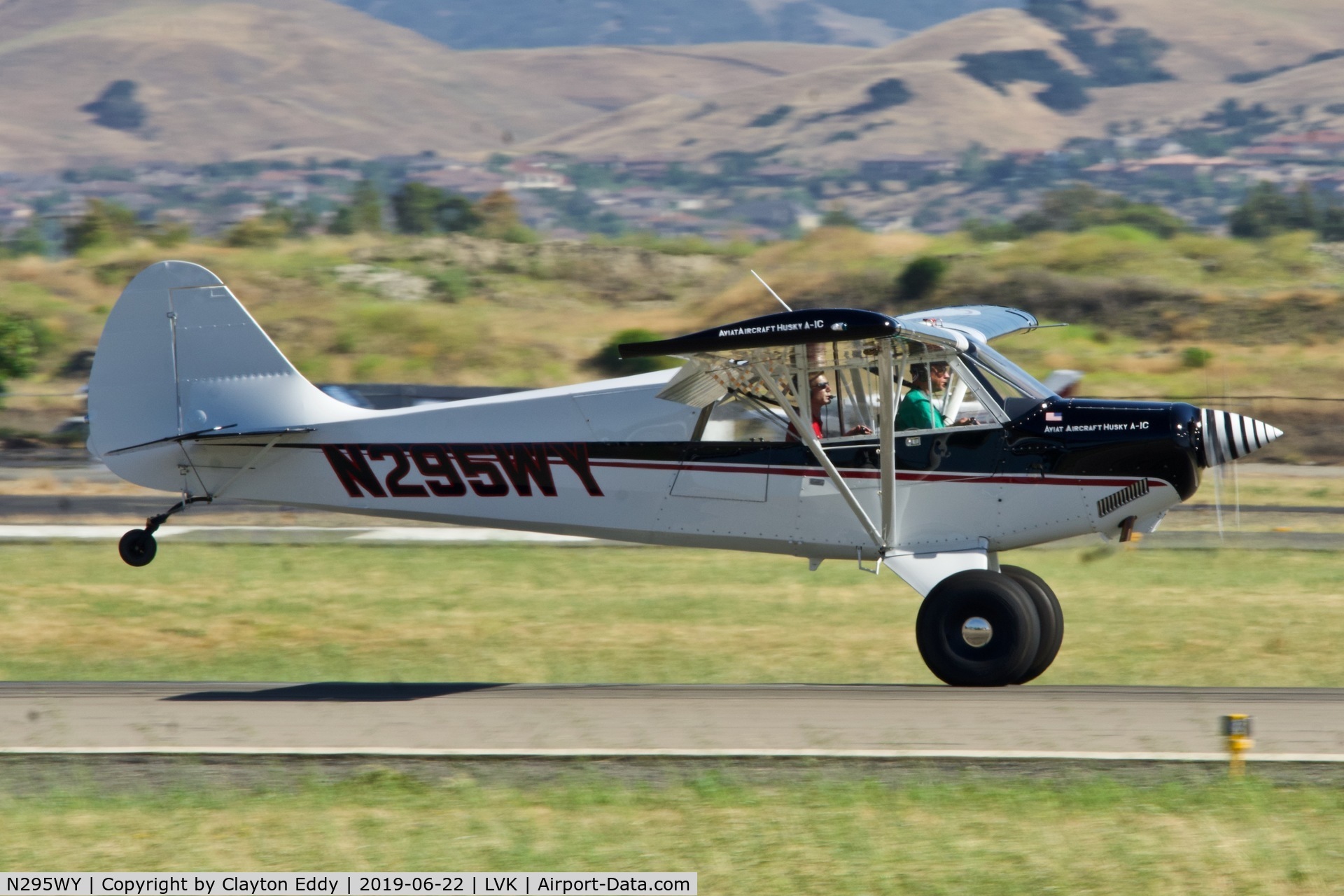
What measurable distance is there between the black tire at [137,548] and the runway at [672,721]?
1.32 metres

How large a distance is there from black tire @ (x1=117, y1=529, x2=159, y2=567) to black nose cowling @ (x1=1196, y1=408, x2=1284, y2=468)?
8.44 meters

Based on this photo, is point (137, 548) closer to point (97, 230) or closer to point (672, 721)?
point (672, 721)

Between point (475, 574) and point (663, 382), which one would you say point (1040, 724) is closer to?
point (663, 382)

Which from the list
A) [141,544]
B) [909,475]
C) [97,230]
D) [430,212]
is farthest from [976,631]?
[430,212]

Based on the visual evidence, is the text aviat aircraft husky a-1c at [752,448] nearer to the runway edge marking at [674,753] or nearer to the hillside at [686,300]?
the runway edge marking at [674,753]

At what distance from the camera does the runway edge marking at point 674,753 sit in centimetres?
856

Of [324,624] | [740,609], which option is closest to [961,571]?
[740,609]

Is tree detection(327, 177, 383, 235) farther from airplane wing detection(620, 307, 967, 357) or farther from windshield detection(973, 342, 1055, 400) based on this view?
airplane wing detection(620, 307, 967, 357)

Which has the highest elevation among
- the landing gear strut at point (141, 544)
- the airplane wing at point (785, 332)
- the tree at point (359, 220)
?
the tree at point (359, 220)

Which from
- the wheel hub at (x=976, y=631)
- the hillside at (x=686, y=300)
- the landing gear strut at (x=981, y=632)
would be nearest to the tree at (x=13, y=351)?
the hillside at (x=686, y=300)

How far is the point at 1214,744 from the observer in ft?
29.0

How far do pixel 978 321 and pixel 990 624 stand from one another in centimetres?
315

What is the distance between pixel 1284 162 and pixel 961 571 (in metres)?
195

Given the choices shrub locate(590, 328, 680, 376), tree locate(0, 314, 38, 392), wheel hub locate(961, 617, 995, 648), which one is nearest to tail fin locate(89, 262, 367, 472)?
wheel hub locate(961, 617, 995, 648)
